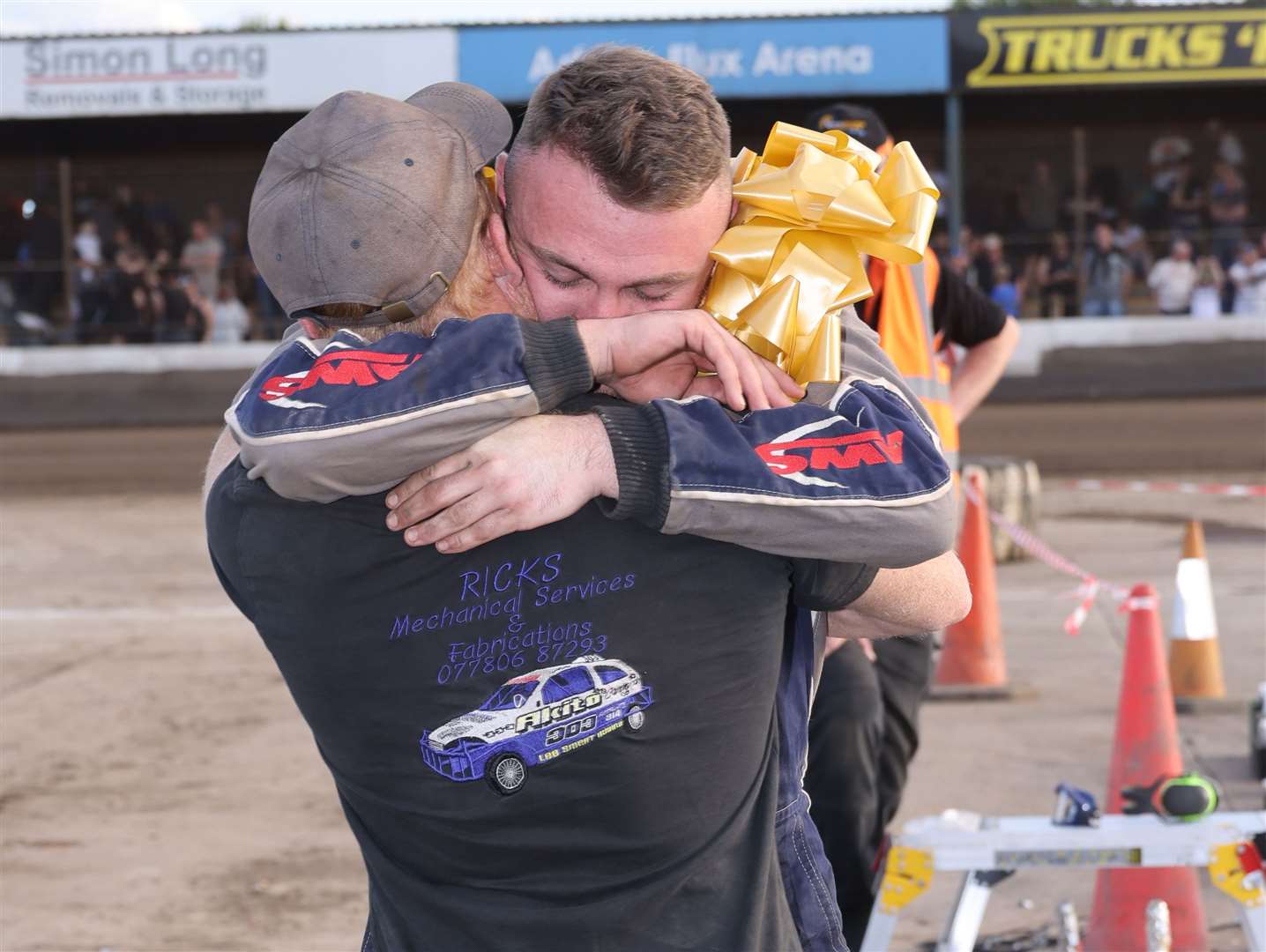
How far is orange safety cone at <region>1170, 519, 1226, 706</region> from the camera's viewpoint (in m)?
7.01

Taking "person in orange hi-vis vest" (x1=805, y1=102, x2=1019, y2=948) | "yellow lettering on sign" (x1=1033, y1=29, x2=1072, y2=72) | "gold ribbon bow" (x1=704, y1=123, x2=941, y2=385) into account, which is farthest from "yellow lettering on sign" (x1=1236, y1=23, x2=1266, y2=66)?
"gold ribbon bow" (x1=704, y1=123, x2=941, y2=385)

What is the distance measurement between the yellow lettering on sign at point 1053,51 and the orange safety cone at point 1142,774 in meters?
19.5

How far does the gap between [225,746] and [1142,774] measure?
392 centimetres

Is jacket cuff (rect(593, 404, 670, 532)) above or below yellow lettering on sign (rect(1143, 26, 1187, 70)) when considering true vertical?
below

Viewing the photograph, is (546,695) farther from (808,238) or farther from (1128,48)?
(1128,48)

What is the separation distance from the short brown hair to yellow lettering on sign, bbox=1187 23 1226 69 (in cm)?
2342

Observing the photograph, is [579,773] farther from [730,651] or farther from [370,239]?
[370,239]

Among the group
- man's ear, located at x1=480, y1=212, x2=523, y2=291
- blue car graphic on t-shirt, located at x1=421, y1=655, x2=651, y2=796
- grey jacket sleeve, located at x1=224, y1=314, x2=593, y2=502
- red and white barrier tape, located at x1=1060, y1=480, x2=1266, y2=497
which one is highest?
man's ear, located at x1=480, y1=212, x2=523, y2=291

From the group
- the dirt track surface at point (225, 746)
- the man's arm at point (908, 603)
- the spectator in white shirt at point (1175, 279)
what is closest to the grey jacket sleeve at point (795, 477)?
the man's arm at point (908, 603)

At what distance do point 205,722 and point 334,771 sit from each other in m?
5.85

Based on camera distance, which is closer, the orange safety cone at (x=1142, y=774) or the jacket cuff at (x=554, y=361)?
the jacket cuff at (x=554, y=361)

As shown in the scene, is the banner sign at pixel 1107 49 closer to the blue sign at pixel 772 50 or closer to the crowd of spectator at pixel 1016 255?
the blue sign at pixel 772 50

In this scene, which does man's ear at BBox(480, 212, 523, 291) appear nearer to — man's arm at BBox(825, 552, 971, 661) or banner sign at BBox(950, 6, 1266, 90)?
man's arm at BBox(825, 552, 971, 661)

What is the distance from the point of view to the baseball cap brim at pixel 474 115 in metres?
2.07
